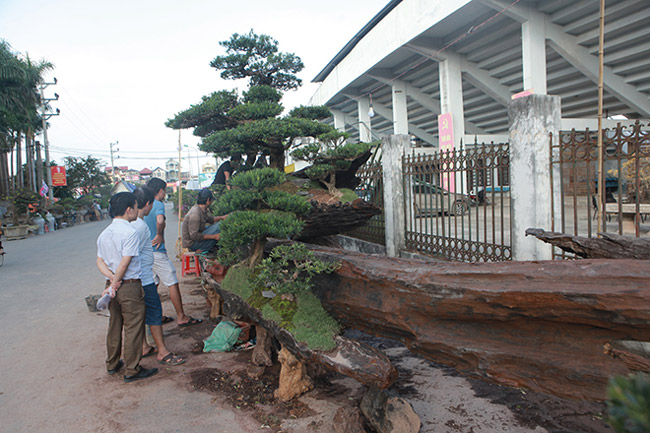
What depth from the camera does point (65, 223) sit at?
25.2m

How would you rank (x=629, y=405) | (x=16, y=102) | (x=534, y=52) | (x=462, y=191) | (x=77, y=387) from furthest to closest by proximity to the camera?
(x=16, y=102), (x=534, y=52), (x=462, y=191), (x=77, y=387), (x=629, y=405)

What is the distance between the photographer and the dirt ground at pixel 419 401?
271cm

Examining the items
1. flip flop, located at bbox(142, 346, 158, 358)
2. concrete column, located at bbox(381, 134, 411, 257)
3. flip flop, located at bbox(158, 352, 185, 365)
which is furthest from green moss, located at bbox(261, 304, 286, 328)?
concrete column, located at bbox(381, 134, 411, 257)

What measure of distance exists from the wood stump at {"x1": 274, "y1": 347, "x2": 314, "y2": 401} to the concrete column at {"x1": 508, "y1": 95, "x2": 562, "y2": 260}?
9.39 feet

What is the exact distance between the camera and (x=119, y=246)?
11.5 feet

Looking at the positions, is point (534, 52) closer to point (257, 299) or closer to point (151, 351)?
point (257, 299)

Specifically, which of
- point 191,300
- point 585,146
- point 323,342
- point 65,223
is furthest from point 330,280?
point 65,223

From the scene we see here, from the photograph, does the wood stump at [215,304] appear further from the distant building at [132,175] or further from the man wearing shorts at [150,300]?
the distant building at [132,175]

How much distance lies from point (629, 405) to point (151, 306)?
3935mm

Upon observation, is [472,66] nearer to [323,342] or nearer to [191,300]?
[191,300]

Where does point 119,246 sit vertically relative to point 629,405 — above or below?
above

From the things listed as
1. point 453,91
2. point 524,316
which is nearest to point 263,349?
point 524,316

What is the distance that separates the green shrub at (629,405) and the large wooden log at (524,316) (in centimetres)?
124

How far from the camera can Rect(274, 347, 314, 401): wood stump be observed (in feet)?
10.1
